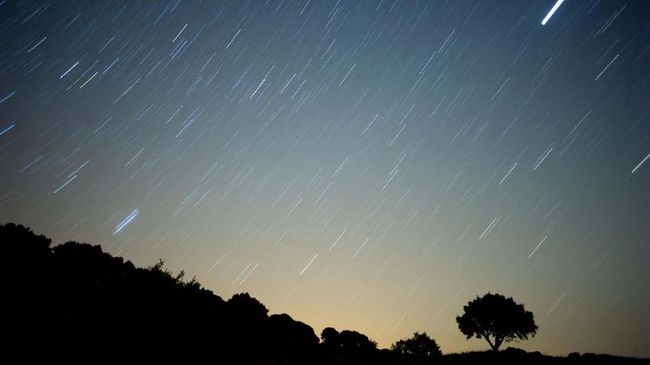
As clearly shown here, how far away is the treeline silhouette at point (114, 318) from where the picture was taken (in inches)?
723

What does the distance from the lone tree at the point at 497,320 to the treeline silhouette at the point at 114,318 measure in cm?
1105

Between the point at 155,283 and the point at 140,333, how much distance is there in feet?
37.2

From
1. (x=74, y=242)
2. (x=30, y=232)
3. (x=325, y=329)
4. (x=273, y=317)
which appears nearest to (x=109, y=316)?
(x=30, y=232)

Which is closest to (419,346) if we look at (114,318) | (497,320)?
(497,320)

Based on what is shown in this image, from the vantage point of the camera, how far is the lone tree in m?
41.6

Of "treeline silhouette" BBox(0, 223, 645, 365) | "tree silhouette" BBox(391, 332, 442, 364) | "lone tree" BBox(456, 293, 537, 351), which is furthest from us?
"tree silhouette" BBox(391, 332, 442, 364)

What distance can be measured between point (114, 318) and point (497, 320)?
3995 centimetres

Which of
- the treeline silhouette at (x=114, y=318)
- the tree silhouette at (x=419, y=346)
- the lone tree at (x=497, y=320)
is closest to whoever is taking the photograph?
the treeline silhouette at (x=114, y=318)

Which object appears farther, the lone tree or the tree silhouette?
the tree silhouette

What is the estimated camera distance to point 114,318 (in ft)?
76.4

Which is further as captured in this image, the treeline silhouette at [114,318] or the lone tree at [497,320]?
the lone tree at [497,320]

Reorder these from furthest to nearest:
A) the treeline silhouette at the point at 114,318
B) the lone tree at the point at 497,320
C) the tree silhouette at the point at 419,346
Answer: the tree silhouette at the point at 419,346
the lone tree at the point at 497,320
the treeline silhouette at the point at 114,318

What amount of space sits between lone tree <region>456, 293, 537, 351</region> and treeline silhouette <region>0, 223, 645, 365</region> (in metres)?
11.1

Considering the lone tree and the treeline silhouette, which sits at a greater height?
the lone tree
